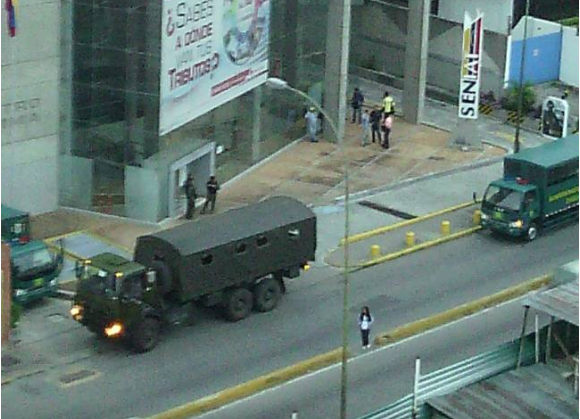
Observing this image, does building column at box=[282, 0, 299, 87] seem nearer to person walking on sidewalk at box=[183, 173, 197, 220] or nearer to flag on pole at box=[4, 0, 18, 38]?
person walking on sidewalk at box=[183, 173, 197, 220]

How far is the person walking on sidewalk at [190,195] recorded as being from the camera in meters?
44.6

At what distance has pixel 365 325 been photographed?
35.4 metres

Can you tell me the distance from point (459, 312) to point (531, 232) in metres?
6.74

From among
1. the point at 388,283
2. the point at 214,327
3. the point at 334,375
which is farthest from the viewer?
the point at 388,283

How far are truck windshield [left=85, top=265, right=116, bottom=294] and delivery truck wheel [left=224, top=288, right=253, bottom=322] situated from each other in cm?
324

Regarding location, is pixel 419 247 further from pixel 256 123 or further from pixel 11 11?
pixel 11 11

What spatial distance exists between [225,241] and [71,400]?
5.75m

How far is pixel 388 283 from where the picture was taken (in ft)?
133

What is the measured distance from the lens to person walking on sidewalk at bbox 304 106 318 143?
176ft

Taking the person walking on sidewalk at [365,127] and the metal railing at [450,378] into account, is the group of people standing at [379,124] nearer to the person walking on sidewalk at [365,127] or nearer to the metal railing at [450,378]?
the person walking on sidewalk at [365,127]

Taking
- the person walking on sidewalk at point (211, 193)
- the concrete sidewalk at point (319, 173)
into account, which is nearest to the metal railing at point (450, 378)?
the concrete sidewalk at point (319, 173)

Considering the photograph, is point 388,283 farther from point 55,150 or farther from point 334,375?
point 55,150

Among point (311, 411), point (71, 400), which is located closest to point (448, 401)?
point (311, 411)

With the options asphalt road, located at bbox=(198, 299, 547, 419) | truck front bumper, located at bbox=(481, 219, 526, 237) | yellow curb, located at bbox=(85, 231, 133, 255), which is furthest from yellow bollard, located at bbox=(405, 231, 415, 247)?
yellow curb, located at bbox=(85, 231, 133, 255)
